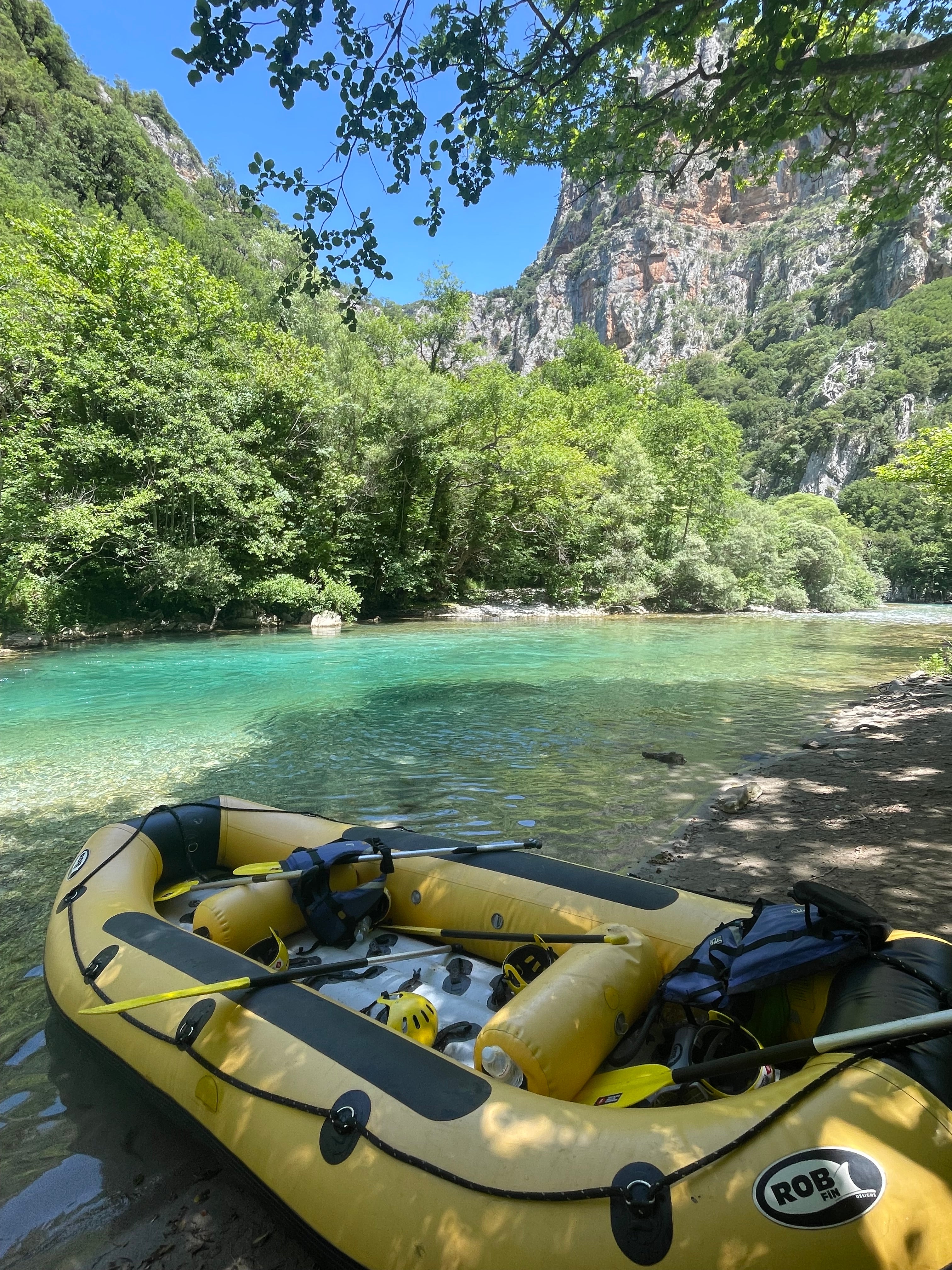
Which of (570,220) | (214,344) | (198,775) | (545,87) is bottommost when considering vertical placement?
(198,775)

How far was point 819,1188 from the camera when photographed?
126 centimetres

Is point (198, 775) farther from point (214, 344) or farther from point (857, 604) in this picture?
point (857, 604)

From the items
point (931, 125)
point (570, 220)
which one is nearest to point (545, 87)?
point (931, 125)

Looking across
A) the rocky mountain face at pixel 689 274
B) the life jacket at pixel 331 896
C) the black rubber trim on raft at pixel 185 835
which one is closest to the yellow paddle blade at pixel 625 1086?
the life jacket at pixel 331 896

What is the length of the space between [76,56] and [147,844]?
6192cm

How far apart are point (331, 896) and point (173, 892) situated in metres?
1.04

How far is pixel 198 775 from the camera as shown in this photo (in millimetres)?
6117

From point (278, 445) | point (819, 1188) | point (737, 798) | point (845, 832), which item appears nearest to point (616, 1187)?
point (819, 1188)

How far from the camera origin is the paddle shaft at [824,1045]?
1440 mm

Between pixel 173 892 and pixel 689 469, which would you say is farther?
pixel 689 469

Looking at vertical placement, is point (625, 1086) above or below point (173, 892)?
above

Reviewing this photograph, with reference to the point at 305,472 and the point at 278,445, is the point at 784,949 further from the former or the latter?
the point at 305,472

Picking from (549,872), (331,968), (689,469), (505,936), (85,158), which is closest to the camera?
(331,968)

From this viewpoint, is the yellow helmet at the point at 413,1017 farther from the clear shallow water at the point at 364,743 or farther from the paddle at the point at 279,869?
the clear shallow water at the point at 364,743
